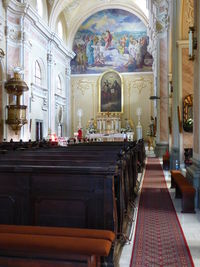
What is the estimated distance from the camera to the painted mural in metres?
25.3

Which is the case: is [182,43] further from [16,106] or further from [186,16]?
[16,106]

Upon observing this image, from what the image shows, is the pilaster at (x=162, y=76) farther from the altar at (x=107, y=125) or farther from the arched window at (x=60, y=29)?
the arched window at (x=60, y=29)

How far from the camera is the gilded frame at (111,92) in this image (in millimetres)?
25266

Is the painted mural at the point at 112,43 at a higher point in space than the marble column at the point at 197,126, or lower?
higher

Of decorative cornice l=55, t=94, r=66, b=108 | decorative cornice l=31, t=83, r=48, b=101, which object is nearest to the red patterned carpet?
decorative cornice l=31, t=83, r=48, b=101

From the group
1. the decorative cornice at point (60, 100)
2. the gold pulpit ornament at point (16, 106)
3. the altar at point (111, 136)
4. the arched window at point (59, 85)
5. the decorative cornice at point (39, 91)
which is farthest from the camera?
the arched window at point (59, 85)

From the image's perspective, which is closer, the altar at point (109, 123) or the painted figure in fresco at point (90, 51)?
the altar at point (109, 123)

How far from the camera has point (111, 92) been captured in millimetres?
25359

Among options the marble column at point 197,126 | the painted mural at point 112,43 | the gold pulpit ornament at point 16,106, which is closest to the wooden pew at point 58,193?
the marble column at point 197,126

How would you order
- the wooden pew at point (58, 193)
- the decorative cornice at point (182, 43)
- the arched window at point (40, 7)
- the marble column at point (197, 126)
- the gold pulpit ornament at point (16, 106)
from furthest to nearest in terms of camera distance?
the arched window at point (40, 7), the gold pulpit ornament at point (16, 106), the decorative cornice at point (182, 43), the marble column at point (197, 126), the wooden pew at point (58, 193)

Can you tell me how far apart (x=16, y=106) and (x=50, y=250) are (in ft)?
44.0

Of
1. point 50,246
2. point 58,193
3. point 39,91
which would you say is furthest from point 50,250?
point 39,91

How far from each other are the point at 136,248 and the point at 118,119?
21.6 metres

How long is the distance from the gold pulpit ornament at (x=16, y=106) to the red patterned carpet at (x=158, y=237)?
33.7 ft
